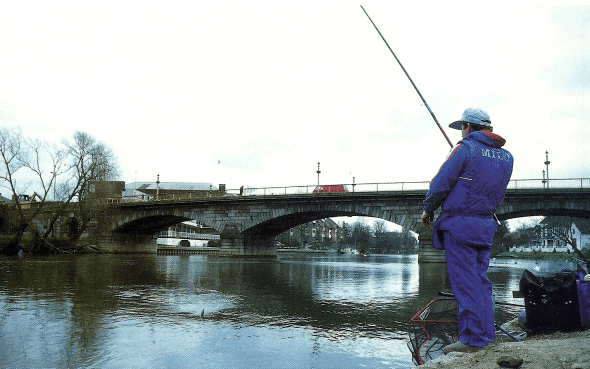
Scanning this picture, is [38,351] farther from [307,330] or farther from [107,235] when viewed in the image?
[107,235]

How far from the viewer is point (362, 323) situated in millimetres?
6254

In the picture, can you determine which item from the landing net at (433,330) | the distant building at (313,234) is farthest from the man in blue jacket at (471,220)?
the distant building at (313,234)

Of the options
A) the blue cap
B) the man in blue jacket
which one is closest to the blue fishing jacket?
the man in blue jacket

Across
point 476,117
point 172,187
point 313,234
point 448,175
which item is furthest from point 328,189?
point 313,234

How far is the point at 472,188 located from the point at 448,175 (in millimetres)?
200

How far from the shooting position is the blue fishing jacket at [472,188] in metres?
3.33

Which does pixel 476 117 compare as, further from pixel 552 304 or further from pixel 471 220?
pixel 552 304

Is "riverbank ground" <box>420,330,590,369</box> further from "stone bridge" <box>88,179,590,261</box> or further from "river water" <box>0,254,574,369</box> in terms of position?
"stone bridge" <box>88,179,590,261</box>

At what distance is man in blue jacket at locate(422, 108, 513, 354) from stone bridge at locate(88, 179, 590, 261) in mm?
29279

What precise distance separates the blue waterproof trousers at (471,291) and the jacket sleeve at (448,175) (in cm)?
29

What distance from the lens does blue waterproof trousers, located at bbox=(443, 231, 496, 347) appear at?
3.23 metres

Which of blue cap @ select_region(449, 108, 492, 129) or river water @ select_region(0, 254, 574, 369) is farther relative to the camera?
river water @ select_region(0, 254, 574, 369)

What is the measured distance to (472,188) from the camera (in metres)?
3.38

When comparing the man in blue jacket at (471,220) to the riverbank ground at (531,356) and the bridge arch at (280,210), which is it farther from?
the bridge arch at (280,210)
